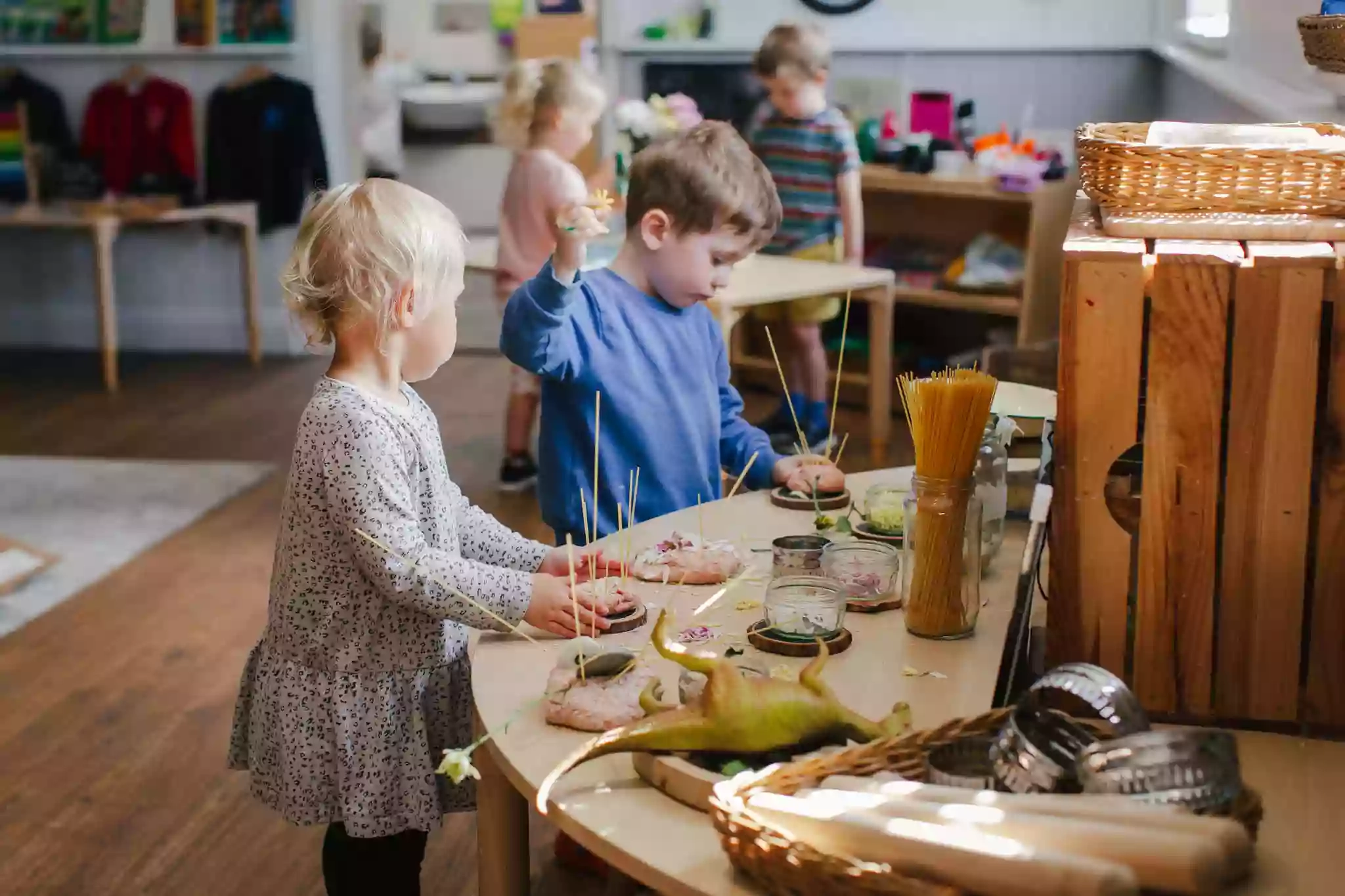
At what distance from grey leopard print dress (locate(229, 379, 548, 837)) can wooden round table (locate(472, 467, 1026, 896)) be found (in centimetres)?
14

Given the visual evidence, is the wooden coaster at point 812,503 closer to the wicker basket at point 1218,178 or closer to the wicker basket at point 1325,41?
the wicker basket at point 1218,178

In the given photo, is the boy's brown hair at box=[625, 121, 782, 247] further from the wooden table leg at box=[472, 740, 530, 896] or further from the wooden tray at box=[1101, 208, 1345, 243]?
the wooden table leg at box=[472, 740, 530, 896]

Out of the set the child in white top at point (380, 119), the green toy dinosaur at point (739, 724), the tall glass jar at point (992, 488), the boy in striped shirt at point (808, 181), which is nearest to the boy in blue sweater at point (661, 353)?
the tall glass jar at point (992, 488)

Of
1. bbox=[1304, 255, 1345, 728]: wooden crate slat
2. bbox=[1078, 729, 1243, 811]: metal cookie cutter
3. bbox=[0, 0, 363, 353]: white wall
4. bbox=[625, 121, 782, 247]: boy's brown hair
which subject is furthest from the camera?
bbox=[0, 0, 363, 353]: white wall

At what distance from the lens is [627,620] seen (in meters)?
1.59

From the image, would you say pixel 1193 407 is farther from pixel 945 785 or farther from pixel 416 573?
pixel 416 573

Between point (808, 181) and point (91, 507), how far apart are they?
2.36 m

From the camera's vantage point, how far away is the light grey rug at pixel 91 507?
3918 millimetres

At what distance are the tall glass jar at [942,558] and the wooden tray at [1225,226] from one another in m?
0.28

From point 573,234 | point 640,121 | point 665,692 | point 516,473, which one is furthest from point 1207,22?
point 665,692

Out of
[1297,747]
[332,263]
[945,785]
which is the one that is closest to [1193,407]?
[1297,747]

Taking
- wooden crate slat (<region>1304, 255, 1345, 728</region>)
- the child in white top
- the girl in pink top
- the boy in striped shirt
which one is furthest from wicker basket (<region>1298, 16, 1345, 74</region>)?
the child in white top

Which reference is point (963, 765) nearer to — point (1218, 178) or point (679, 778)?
point (679, 778)

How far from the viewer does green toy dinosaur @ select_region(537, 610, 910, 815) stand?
1.26 metres
